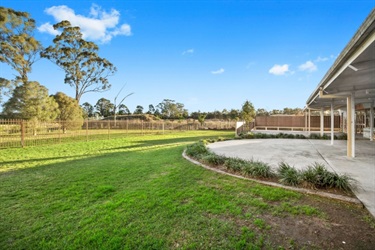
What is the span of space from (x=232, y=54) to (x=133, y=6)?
8278 millimetres

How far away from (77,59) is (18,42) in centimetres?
671

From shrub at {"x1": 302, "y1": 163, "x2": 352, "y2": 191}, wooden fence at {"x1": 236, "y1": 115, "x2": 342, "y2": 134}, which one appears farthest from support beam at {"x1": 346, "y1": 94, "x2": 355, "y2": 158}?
wooden fence at {"x1": 236, "y1": 115, "x2": 342, "y2": 134}

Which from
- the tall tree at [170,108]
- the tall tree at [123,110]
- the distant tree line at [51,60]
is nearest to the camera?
the distant tree line at [51,60]

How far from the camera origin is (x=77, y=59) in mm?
25562

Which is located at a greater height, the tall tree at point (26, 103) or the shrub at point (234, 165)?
the tall tree at point (26, 103)

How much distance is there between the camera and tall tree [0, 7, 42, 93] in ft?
60.4

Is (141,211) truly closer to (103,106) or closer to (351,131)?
(351,131)

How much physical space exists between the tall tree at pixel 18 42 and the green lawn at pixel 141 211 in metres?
19.2

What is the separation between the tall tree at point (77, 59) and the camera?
2422 cm

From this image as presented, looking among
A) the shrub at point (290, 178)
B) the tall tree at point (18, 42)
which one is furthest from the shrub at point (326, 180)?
the tall tree at point (18, 42)

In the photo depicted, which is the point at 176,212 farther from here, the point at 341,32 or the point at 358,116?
the point at 358,116

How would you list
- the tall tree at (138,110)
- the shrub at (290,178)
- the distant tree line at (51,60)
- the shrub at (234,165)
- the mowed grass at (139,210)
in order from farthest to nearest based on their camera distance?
1. the tall tree at (138,110)
2. the distant tree line at (51,60)
3. the shrub at (234,165)
4. the shrub at (290,178)
5. the mowed grass at (139,210)

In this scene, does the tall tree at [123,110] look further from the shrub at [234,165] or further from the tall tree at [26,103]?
the shrub at [234,165]

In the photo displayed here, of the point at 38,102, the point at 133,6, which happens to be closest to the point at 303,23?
the point at 133,6
